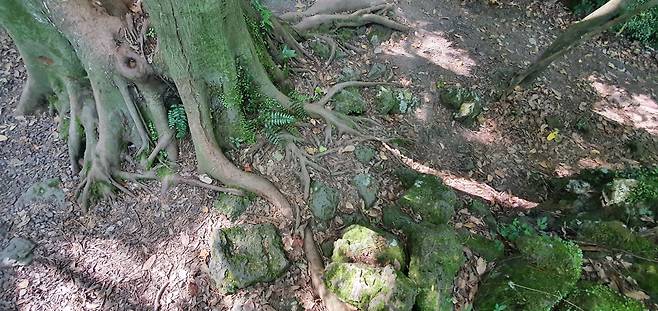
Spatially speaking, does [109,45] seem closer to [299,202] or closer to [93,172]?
[93,172]

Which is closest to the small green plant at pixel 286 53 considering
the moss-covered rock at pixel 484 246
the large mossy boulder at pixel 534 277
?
the moss-covered rock at pixel 484 246

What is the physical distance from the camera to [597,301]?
12.2 feet

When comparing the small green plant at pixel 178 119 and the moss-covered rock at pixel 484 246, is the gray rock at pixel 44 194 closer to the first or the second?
the small green plant at pixel 178 119

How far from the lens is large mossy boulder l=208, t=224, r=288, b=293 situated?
4.16 m

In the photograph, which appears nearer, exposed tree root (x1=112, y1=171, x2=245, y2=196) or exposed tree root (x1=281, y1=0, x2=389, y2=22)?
exposed tree root (x1=112, y1=171, x2=245, y2=196)

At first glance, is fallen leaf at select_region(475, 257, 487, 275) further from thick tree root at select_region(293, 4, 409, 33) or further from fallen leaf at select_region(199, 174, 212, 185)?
thick tree root at select_region(293, 4, 409, 33)

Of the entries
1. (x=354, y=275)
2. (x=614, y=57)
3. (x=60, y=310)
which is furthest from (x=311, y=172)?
(x=614, y=57)

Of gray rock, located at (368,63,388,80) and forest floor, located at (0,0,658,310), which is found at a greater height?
gray rock, located at (368,63,388,80)

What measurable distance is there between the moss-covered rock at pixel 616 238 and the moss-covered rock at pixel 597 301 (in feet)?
2.11

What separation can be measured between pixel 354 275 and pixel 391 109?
2935mm

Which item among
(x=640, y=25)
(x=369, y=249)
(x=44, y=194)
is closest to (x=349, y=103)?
(x=369, y=249)

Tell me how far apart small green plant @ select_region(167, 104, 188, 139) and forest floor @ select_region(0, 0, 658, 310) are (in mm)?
203

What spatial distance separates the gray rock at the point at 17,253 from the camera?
4.51 meters

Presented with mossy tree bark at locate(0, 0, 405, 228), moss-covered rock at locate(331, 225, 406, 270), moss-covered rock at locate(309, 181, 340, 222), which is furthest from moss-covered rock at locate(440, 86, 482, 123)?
moss-covered rock at locate(331, 225, 406, 270)
